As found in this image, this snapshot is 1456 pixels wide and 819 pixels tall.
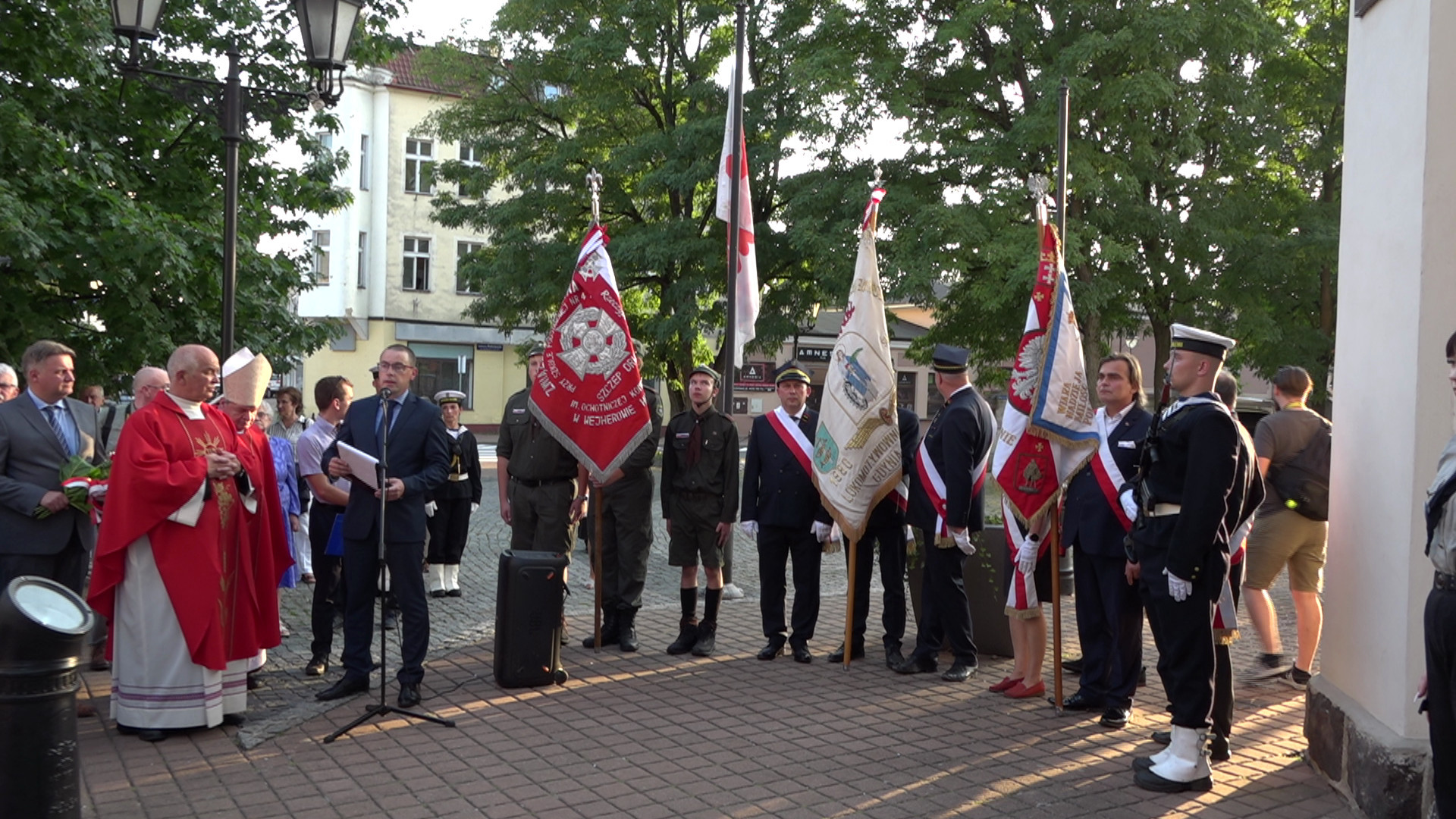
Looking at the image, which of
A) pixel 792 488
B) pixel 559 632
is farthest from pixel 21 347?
pixel 792 488

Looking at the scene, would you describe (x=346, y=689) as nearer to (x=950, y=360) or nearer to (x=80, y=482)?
(x=80, y=482)

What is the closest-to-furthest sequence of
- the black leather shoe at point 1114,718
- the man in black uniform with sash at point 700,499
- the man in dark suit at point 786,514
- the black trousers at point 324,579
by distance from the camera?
the black leather shoe at point 1114,718 < the black trousers at point 324,579 < the man in dark suit at point 786,514 < the man in black uniform with sash at point 700,499

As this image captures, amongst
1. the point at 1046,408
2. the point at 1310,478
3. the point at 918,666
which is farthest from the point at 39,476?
the point at 1310,478

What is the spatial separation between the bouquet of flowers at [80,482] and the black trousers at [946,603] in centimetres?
497

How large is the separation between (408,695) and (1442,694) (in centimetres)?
520

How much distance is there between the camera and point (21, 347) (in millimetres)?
11031

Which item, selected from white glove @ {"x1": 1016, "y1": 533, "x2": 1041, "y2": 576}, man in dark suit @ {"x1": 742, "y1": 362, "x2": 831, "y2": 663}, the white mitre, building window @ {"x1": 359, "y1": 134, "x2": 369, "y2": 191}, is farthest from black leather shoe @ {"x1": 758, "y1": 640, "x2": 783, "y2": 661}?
building window @ {"x1": 359, "y1": 134, "x2": 369, "y2": 191}

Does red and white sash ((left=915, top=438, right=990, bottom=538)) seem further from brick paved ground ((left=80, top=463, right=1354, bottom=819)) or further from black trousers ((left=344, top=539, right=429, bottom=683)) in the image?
black trousers ((left=344, top=539, right=429, bottom=683))

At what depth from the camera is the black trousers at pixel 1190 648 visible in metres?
5.78

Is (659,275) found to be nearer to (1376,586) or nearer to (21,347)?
(21,347)

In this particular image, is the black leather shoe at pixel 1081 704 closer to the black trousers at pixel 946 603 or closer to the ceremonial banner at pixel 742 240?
the black trousers at pixel 946 603

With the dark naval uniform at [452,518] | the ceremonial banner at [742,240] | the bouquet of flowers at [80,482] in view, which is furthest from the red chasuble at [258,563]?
the ceremonial banner at [742,240]

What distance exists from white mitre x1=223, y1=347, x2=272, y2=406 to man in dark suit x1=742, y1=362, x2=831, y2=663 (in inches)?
127

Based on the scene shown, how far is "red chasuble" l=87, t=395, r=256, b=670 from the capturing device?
639 centimetres
